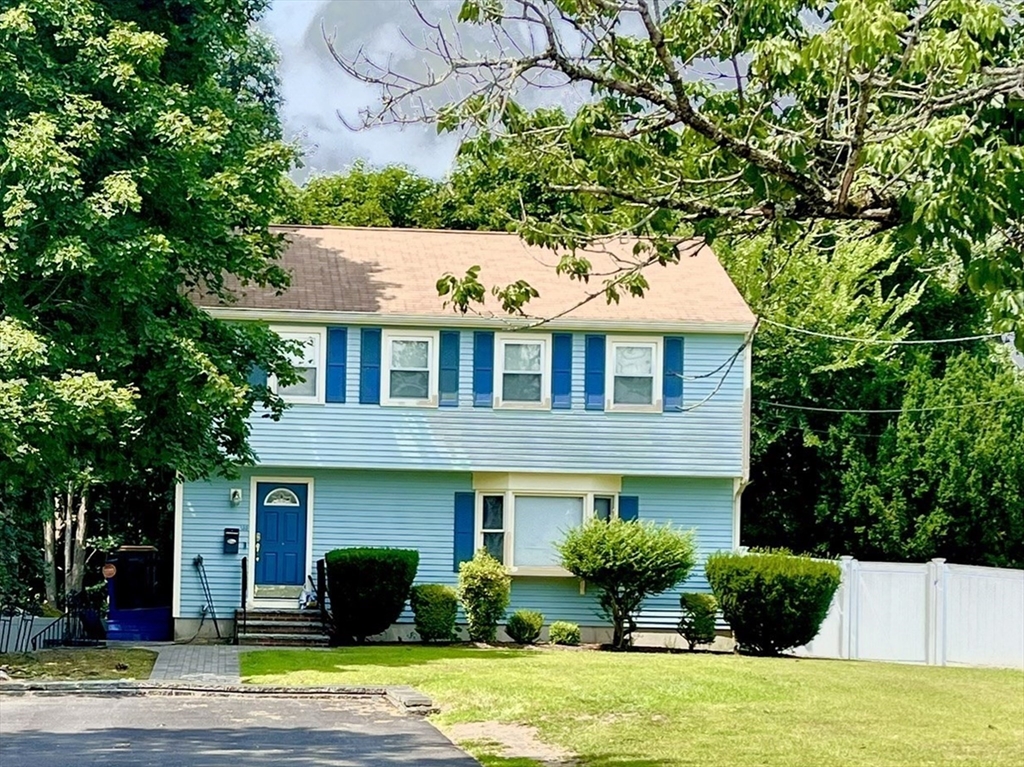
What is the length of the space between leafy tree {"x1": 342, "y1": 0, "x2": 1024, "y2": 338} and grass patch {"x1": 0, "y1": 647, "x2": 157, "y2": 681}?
11.7 meters

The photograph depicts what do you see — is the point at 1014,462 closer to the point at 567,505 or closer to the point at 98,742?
the point at 567,505

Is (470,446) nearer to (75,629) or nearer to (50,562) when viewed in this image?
(75,629)

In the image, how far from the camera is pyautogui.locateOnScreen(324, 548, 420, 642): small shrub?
2548cm

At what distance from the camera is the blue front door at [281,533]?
27438 mm

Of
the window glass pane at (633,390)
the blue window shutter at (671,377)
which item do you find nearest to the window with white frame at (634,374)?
the window glass pane at (633,390)

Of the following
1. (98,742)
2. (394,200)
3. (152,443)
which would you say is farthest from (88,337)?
(394,200)

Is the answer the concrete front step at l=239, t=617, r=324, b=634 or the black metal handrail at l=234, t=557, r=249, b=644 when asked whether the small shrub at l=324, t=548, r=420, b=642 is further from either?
the black metal handrail at l=234, t=557, r=249, b=644

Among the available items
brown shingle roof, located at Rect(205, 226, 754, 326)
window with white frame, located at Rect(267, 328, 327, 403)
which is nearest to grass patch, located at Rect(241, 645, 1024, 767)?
window with white frame, located at Rect(267, 328, 327, 403)

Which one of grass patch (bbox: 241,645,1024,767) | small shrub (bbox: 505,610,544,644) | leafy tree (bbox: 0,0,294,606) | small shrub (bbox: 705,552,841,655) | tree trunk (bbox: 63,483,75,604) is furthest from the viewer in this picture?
tree trunk (bbox: 63,483,75,604)

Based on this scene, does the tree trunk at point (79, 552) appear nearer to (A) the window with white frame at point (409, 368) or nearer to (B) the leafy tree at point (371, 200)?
(A) the window with white frame at point (409, 368)

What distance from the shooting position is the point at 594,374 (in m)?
27.6

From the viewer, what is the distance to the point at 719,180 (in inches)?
365

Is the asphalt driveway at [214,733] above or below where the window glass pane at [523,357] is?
below

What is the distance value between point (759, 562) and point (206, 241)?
9865 millimetres
